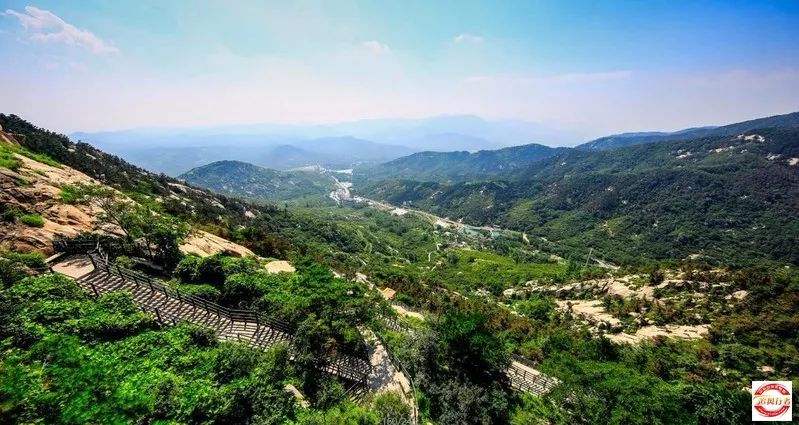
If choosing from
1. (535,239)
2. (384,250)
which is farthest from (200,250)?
(535,239)

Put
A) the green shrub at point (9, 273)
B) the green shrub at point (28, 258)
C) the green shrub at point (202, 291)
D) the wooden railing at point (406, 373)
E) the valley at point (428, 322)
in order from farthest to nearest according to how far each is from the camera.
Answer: the green shrub at point (202, 291) → the valley at point (428, 322) → the green shrub at point (28, 258) → the wooden railing at point (406, 373) → the green shrub at point (9, 273)

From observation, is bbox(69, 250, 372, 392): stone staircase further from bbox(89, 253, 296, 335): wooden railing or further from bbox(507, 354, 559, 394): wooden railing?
bbox(507, 354, 559, 394): wooden railing

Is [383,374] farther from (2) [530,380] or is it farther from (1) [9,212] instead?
(1) [9,212]

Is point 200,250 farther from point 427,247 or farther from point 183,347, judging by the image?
point 427,247

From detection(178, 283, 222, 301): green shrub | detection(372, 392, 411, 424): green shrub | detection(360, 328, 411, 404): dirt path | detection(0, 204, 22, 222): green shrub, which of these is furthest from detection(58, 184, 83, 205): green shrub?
detection(372, 392, 411, 424): green shrub

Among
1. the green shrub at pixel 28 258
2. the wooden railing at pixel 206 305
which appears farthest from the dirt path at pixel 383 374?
the green shrub at pixel 28 258

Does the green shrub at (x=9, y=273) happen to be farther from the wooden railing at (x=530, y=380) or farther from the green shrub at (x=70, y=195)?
the wooden railing at (x=530, y=380)

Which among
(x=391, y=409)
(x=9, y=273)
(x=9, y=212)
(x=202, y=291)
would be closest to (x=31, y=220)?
(x=9, y=212)
